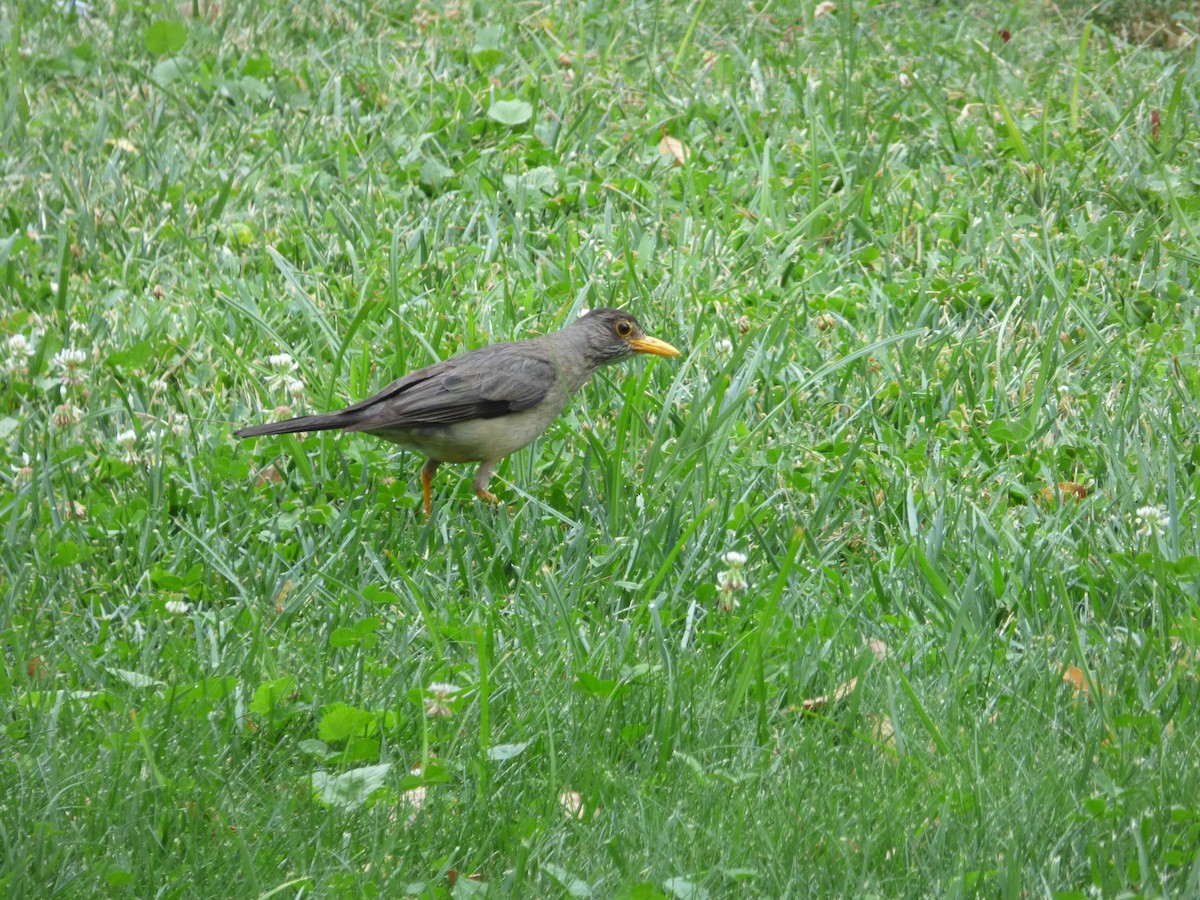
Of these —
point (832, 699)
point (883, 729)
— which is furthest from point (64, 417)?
point (883, 729)

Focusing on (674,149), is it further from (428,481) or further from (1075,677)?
(1075,677)

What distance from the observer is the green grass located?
3242 millimetres

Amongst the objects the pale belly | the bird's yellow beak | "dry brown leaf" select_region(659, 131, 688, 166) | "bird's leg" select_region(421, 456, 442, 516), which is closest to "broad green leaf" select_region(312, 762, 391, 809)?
"bird's leg" select_region(421, 456, 442, 516)

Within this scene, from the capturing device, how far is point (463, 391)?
16.2 ft

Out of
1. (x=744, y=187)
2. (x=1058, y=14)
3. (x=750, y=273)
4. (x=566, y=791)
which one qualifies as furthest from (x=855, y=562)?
(x=1058, y=14)

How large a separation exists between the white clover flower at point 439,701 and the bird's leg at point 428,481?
4.47ft

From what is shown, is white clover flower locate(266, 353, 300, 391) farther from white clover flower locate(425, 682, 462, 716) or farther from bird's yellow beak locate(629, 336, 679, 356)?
white clover flower locate(425, 682, 462, 716)

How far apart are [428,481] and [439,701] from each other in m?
1.65

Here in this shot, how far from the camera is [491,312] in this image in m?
6.00

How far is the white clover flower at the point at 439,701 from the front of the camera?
3.59 meters

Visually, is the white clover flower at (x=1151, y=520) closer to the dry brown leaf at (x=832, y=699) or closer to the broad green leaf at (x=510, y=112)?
the dry brown leaf at (x=832, y=699)

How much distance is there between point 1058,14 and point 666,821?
6783 mm

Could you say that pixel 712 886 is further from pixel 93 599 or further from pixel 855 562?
pixel 93 599

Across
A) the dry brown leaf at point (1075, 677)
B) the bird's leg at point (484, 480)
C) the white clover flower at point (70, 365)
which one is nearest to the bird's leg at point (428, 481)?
the bird's leg at point (484, 480)
